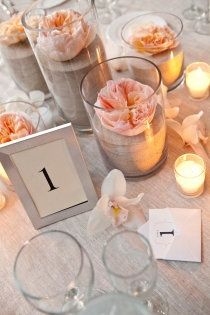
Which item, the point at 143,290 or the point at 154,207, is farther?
the point at 154,207

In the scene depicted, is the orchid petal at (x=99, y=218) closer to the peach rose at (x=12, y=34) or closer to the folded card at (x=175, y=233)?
the folded card at (x=175, y=233)

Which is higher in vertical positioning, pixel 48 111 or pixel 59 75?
pixel 59 75

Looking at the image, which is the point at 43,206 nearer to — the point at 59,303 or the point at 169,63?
the point at 59,303

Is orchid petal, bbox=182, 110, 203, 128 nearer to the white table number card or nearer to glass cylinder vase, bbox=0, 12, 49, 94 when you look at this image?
the white table number card

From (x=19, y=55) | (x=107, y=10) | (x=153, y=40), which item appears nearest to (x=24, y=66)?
(x=19, y=55)

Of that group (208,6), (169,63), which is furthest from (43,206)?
(208,6)

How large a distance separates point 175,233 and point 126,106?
230 millimetres

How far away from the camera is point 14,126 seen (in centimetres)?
76

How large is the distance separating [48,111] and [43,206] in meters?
0.28

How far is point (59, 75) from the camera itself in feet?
2.69

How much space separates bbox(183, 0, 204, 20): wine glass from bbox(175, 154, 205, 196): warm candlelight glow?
555 millimetres

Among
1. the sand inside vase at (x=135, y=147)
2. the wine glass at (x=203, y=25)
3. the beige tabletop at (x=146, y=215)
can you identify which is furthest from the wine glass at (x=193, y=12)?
the sand inside vase at (x=135, y=147)

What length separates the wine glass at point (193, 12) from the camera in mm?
1165

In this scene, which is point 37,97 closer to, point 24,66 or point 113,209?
point 24,66
